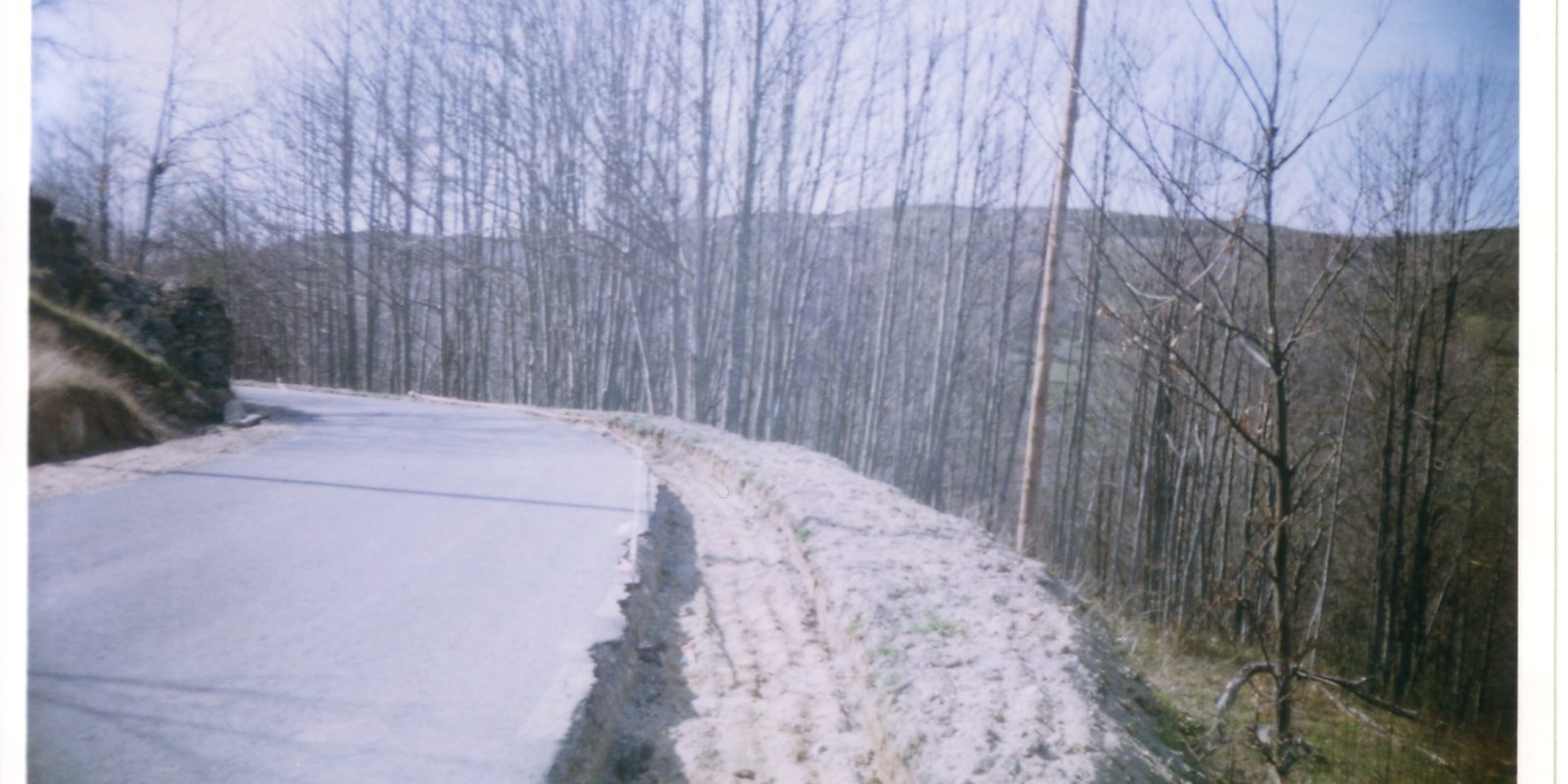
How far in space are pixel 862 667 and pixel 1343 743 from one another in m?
1.56

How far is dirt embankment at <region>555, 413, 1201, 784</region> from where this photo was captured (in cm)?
241

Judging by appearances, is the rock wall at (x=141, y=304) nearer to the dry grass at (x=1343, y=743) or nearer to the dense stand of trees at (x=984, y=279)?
the dense stand of trees at (x=984, y=279)

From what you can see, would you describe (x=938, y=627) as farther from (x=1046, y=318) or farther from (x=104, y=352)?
(x=104, y=352)

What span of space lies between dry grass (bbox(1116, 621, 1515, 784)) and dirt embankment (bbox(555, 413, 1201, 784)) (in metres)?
0.22

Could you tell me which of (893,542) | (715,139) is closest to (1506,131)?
(893,542)

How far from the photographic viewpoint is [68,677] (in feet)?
6.19

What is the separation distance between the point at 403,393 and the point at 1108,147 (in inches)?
107

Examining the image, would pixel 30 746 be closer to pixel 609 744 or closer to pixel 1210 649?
pixel 609 744

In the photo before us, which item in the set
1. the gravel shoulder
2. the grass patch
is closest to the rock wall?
the gravel shoulder

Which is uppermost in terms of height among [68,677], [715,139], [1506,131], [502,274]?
[715,139]

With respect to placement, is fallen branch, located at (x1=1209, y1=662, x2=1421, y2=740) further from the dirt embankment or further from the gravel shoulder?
the gravel shoulder

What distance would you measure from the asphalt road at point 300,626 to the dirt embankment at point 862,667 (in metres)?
0.29

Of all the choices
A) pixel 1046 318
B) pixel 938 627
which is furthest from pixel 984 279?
pixel 938 627

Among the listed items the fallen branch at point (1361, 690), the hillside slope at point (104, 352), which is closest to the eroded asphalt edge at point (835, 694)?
the fallen branch at point (1361, 690)
